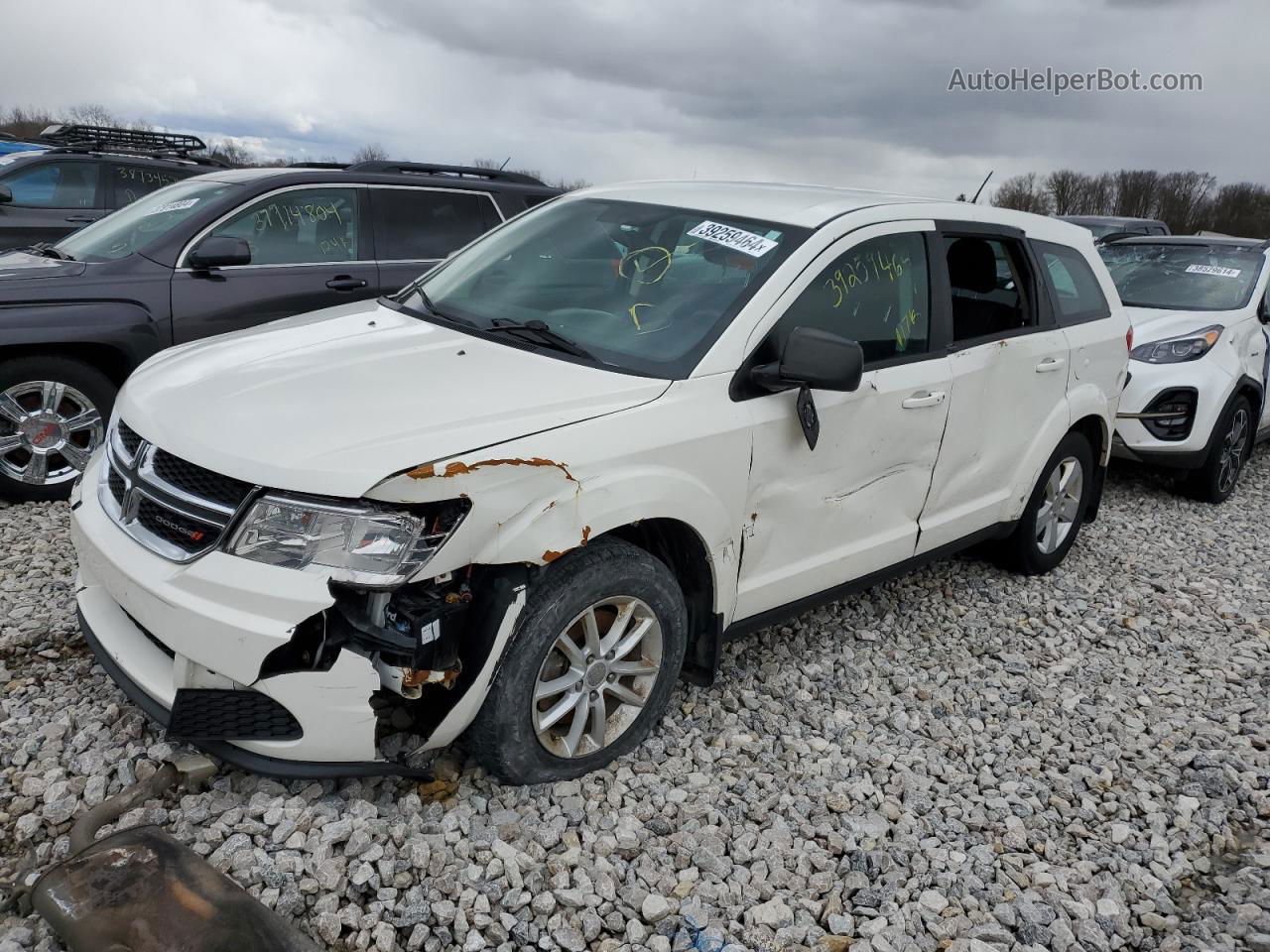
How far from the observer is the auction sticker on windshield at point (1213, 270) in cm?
725

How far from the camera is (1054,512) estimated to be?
4.93 metres

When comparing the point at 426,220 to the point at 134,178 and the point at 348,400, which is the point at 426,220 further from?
the point at 134,178

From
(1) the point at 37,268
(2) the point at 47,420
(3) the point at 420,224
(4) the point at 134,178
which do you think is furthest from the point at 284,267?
(4) the point at 134,178

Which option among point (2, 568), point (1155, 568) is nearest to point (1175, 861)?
point (1155, 568)

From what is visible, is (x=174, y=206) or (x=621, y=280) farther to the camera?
(x=174, y=206)

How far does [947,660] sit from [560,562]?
2.16 metres

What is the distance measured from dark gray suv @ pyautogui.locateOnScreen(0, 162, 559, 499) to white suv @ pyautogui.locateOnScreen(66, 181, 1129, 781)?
72.7 inches

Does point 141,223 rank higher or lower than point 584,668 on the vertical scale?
higher

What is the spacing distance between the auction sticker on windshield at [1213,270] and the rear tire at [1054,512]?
3.37 metres

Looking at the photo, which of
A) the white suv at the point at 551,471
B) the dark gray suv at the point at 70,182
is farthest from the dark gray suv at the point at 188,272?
the dark gray suv at the point at 70,182

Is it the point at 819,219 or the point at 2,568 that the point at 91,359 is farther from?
the point at 819,219

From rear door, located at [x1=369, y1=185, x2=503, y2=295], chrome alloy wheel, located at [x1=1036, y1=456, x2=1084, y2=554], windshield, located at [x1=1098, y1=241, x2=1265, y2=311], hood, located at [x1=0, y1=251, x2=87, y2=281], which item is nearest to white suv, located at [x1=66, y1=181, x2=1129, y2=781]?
chrome alloy wheel, located at [x1=1036, y1=456, x2=1084, y2=554]

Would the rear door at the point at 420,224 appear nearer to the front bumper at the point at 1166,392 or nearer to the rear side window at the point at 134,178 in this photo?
the rear side window at the point at 134,178

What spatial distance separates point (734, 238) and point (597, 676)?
1607 millimetres
